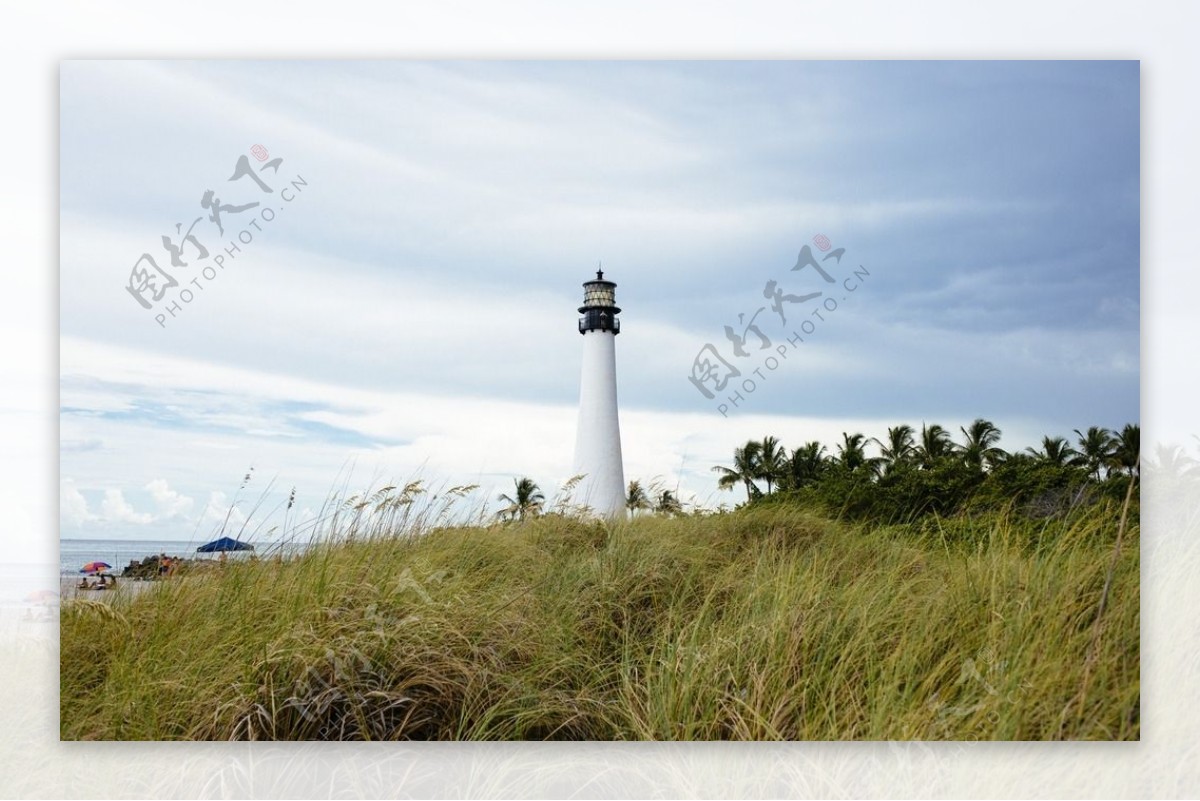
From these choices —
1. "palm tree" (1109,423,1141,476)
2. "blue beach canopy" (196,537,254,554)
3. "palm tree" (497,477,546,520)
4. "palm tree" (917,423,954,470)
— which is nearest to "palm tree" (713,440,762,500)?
"palm tree" (917,423,954,470)

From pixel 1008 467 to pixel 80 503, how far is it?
345 cm

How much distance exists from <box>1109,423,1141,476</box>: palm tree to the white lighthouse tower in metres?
1.86

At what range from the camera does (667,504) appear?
3584 millimetres

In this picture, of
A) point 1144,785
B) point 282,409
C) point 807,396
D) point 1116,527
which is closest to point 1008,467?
point 1116,527

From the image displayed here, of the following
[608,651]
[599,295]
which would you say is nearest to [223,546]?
[608,651]

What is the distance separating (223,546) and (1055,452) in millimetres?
3109

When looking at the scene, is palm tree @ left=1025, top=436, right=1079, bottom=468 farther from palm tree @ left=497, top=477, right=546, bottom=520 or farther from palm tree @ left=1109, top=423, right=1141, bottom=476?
palm tree @ left=497, top=477, right=546, bottom=520

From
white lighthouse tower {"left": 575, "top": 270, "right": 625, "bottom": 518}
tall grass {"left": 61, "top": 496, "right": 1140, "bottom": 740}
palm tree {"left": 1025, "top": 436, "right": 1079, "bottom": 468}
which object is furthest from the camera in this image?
white lighthouse tower {"left": 575, "top": 270, "right": 625, "bottom": 518}

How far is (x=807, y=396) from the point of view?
344cm

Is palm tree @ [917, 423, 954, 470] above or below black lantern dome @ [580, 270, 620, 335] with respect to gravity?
below

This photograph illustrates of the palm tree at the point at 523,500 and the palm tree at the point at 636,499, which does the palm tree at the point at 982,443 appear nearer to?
the palm tree at the point at 636,499

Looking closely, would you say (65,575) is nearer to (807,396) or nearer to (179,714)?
(179,714)

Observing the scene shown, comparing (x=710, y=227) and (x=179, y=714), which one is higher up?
(x=710, y=227)

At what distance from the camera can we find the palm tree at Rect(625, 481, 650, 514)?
362cm
